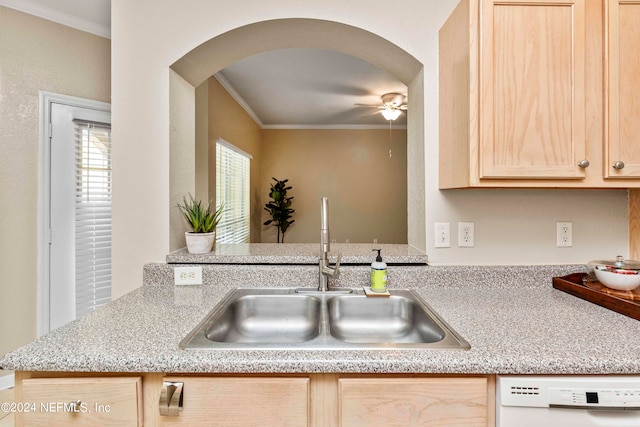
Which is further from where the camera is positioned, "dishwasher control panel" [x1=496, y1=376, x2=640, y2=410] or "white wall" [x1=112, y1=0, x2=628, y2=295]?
"white wall" [x1=112, y1=0, x2=628, y2=295]

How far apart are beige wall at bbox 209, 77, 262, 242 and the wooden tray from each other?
2839mm

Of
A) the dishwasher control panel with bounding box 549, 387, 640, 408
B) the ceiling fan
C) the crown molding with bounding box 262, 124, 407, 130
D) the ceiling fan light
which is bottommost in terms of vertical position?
the dishwasher control panel with bounding box 549, 387, 640, 408

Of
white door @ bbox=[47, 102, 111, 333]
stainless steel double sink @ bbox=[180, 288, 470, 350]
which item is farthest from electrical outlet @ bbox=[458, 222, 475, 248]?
white door @ bbox=[47, 102, 111, 333]

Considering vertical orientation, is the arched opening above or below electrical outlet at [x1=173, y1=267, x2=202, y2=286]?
above

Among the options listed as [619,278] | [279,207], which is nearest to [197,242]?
[619,278]

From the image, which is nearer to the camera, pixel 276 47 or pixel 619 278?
pixel 619 278

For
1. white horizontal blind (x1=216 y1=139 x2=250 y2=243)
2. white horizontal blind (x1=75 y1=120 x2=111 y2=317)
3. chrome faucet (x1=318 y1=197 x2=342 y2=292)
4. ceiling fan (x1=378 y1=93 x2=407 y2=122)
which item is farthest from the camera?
ceiling fan (x1=378 y1=93 x2=407 y2=122)

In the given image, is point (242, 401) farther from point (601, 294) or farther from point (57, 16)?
point (57, 16)

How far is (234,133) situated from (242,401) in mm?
3748

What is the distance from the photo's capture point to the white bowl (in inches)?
51.3

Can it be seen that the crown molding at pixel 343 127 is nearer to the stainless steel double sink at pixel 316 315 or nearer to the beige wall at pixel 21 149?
the beige wall at pixel 21 149

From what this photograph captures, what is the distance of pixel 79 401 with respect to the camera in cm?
87

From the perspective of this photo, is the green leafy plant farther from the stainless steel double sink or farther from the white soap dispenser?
the white soap dispenser

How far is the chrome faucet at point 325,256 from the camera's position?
1.43 meters
